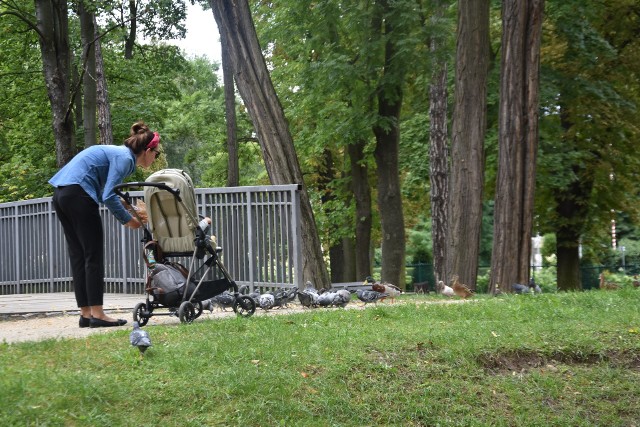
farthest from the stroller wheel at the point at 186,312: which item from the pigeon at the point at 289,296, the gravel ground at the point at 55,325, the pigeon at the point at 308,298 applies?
the pigeon at the point at 308,298

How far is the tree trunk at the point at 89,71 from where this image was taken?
23247 mm

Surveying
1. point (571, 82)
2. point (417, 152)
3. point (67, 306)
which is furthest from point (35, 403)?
point (417, 152)

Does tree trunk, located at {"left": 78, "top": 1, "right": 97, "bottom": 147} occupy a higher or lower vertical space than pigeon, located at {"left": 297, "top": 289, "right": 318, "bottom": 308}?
higher

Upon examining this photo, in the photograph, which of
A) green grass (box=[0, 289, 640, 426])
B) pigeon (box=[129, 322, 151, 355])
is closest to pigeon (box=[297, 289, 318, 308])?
green grass (box=[0, 289, 640, 426])

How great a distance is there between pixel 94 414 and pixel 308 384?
5.47 feet

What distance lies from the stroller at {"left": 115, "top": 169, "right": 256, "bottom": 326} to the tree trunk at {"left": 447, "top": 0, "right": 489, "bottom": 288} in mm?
8127

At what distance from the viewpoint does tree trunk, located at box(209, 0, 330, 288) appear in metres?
14.0

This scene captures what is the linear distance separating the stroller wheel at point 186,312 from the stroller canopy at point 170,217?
1.94ft

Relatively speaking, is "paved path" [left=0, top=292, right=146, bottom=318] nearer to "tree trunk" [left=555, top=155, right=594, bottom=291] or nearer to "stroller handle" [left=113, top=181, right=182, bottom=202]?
"stroller handle" [left=113, top=181, right=182, bottom=202]

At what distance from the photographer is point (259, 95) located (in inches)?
556

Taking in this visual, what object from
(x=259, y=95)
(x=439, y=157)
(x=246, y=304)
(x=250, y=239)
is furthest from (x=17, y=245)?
(x=439, y=157)

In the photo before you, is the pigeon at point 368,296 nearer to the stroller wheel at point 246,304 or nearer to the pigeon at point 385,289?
the pigeon at point 385,289

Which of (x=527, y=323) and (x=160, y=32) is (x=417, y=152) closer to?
(x=160, y=32)

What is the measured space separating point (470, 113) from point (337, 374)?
10.3 metres
